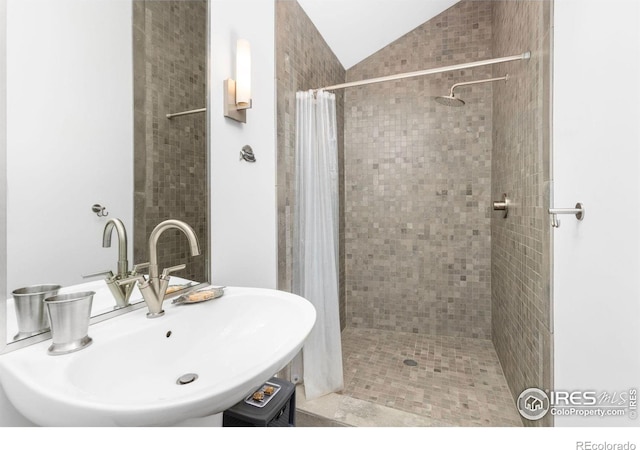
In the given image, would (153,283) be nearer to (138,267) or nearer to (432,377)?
(138,267)

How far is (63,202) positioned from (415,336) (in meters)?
2.48

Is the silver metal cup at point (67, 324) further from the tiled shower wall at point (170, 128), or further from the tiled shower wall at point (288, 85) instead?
the tiled shower wall at point (288, 85)

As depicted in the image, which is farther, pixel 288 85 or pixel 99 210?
pixel 288 85

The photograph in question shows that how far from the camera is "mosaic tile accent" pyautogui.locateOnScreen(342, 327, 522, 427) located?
1.57 meters

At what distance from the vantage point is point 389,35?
96.7 inches

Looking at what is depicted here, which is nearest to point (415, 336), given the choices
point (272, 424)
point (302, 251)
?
point (302, 251)

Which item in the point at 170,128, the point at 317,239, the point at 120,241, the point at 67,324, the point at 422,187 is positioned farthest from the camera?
the point at 422,187

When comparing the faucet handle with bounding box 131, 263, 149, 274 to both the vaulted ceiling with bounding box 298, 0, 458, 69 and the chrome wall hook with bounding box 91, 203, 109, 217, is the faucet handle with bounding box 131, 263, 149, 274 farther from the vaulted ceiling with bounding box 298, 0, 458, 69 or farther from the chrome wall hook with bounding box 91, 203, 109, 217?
the vaulted ceiling with bounding box 298, 0, 458, 69

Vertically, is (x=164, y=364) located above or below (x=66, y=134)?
below

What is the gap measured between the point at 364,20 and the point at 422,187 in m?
1.33

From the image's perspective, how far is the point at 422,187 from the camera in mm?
2539

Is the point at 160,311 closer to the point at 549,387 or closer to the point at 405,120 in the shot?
the point at 549,387

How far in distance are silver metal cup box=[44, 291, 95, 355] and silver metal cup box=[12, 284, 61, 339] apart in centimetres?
5

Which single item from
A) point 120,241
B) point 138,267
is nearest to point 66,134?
point 120,241
